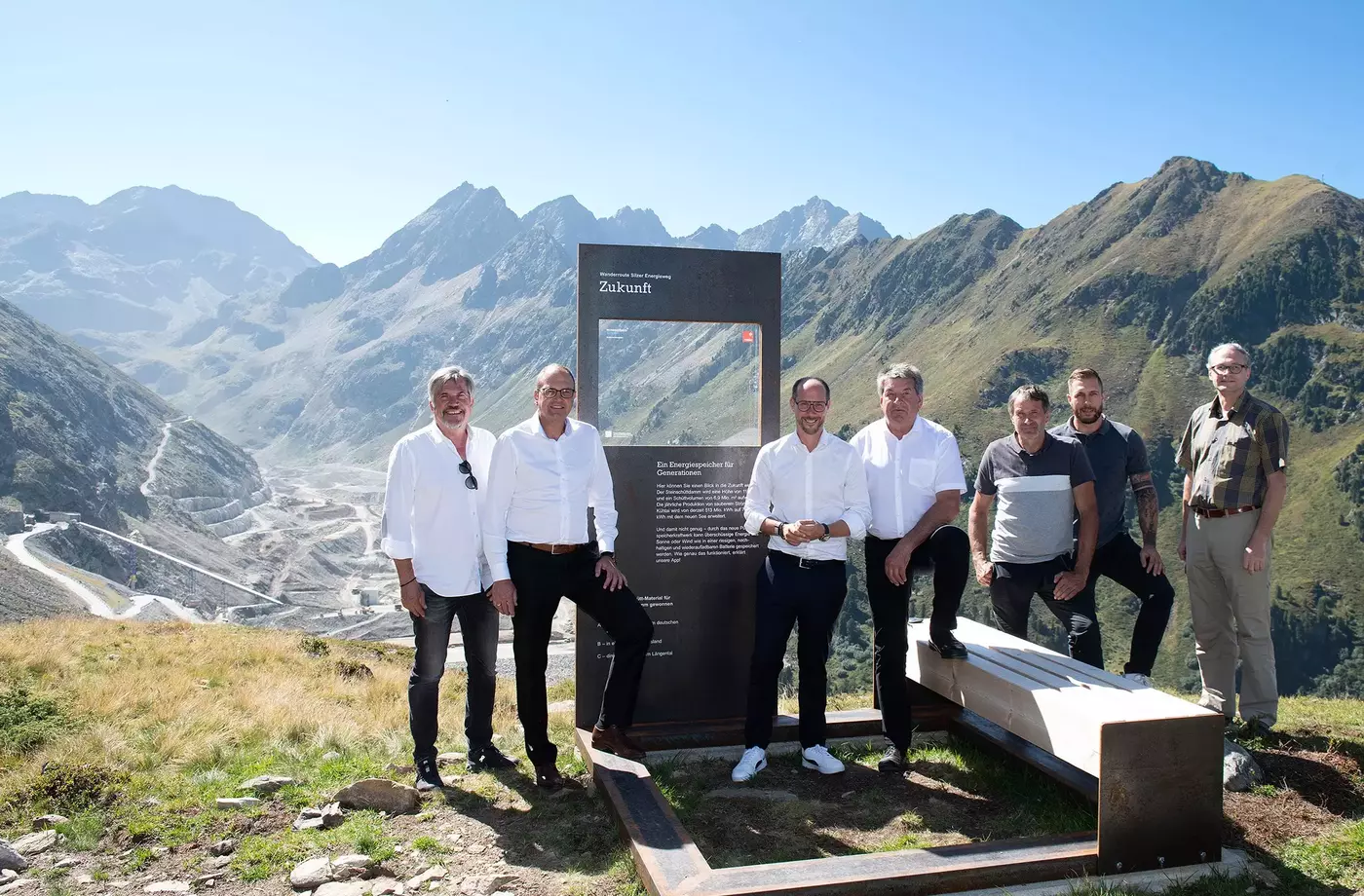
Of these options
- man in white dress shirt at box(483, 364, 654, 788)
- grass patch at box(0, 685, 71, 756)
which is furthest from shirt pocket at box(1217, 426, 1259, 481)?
grass patch at box(0, 685, 71, 756)

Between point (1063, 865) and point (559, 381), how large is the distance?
3.69 metres

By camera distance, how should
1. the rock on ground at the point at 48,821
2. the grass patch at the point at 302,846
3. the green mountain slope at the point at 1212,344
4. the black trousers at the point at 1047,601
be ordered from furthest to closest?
the green mountain slope at the point at 1212,344 < the black trousers at the point at 1047,601 < the rock on ground at the point at 48,821 < the grass patch at the point at 302,846

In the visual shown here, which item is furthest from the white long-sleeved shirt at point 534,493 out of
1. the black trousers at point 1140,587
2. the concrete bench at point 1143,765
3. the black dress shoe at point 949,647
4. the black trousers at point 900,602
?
the black trousers at point 1140,587

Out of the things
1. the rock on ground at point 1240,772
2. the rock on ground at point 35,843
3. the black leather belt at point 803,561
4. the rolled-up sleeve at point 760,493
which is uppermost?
the rolled-up sleeve at point 760,493

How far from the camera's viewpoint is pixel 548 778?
5.88 m

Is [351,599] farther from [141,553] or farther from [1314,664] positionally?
[1314,664]

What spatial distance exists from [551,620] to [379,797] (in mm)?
1457

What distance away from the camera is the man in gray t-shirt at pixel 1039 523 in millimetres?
6277

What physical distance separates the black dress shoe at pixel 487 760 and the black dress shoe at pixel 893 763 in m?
2.47

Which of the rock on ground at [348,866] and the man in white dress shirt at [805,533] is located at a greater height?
the man in white dress shirt at [805,533]

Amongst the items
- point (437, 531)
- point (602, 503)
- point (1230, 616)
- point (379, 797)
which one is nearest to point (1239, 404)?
point (1230, 616)

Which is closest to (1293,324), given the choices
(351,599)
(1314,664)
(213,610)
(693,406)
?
(1314,664)

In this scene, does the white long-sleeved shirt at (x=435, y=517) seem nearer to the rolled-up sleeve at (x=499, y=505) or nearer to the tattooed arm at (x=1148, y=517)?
the rolled-up sleeve at (x=499, y=505)

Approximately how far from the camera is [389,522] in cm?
571
